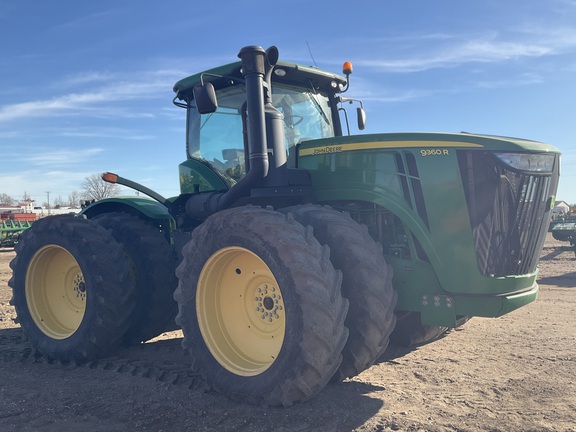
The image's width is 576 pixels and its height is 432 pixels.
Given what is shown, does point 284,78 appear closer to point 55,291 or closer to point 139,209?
point 139,209

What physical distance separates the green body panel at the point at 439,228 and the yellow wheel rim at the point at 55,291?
11.4ft

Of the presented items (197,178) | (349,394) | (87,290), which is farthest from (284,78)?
(349,394)

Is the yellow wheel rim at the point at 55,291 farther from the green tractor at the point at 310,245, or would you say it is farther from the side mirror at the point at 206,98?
the side mirror at the point at 206,98

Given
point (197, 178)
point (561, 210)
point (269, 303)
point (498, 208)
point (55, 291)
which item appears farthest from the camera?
point (561, 210)

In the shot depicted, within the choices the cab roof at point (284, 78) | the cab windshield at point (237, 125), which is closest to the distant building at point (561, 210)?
the cab roof at point (284, 78)

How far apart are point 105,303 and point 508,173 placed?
3816 mm

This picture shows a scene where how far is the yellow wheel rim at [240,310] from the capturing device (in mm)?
4035

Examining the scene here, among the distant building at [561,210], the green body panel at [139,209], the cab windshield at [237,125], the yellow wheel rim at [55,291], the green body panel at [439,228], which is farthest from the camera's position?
the distant building at [561,210]

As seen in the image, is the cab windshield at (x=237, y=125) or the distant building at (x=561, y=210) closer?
the cab windshield at (x=237, y=125)

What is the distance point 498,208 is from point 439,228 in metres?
0.46

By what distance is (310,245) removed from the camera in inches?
141

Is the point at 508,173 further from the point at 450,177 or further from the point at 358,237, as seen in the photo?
the point at 358,237

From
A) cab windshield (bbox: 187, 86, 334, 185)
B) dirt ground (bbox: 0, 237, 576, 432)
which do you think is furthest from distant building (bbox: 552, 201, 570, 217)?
cab windshield (bbox: 187, 86, 334, 185)

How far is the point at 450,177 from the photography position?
3.88 metres
